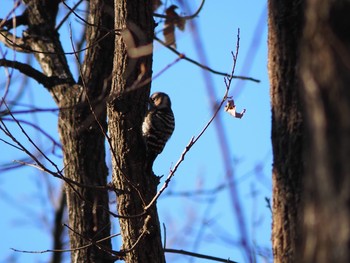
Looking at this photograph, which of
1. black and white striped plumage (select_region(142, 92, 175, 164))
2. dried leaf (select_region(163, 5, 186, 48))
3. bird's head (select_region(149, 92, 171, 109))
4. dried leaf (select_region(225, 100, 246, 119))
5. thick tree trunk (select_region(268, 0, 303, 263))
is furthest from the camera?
bird's head (select_region(149, 92, 171, 109))

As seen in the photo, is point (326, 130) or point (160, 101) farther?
point (160, 101)

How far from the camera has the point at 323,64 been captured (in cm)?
203

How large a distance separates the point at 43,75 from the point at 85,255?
5.42 ft

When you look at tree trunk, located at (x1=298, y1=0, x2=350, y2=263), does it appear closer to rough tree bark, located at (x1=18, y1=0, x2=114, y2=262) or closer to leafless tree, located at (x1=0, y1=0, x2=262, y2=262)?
leafless tree, located at (x1=0, y1=0, x2=262, y2=262)

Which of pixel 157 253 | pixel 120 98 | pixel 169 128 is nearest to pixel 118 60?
pixel 120 98

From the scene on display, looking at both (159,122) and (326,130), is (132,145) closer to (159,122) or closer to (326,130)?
(159,122)

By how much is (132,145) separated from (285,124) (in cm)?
158

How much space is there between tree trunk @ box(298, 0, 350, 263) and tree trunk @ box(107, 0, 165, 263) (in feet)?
8.43

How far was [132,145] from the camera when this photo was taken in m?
4.75

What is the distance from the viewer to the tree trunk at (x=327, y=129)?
1903 millimetres

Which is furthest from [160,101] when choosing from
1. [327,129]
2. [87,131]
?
[327,129]

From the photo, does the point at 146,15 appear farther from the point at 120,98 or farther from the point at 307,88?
the point at 307,88

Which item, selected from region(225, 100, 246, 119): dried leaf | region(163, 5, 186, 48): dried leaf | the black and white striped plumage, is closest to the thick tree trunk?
region(225, 100, 246, 119): dried leaf

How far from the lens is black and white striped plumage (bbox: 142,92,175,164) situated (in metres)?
5.82
